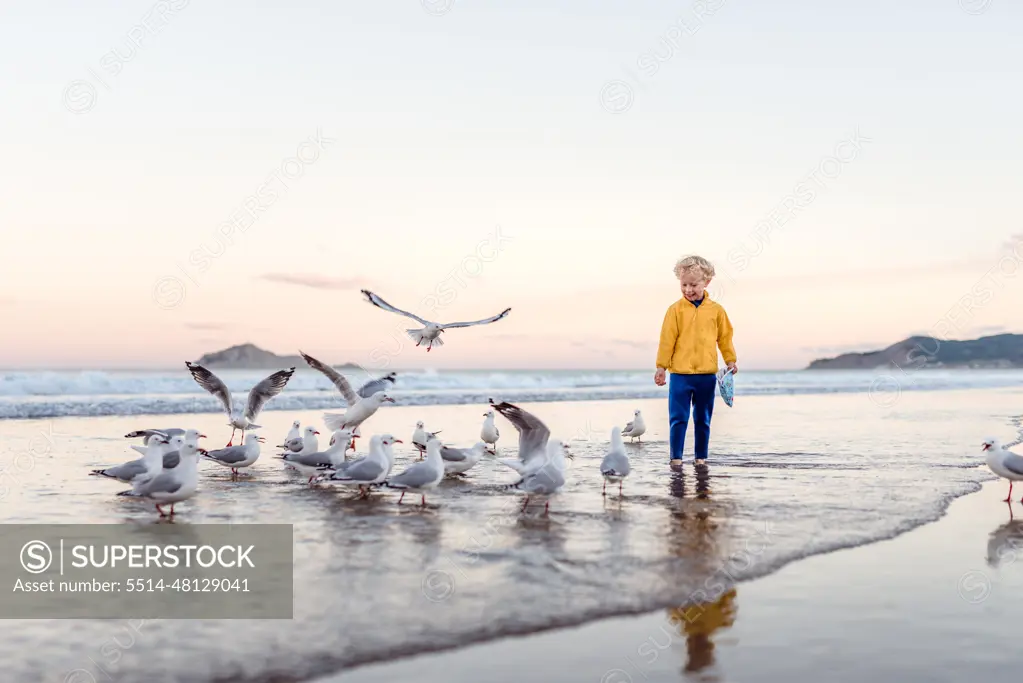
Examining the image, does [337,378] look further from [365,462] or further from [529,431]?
[529,431]

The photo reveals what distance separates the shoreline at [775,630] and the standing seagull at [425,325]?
7.20 metres

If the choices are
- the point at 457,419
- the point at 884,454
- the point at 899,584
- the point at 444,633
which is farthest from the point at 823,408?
the point at 444,633

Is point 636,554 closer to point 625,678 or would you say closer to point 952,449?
point 625,678

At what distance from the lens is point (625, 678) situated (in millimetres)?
3775

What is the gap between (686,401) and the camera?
10.8m

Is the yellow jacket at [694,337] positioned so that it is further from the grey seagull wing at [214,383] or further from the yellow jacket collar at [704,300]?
the grey seagull wing at [214,383]

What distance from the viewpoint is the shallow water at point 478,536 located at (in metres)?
4.14

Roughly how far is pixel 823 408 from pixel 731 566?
69.7 feet

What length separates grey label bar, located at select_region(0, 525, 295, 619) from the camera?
Result: 474 centimetres

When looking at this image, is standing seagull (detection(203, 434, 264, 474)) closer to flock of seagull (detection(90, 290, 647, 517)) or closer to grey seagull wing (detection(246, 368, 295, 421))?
flock of seagull (detection(90, 290, 647, 517))

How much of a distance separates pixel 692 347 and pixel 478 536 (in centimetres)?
512

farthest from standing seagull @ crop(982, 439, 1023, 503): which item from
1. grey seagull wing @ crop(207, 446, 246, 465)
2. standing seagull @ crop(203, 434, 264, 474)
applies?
grey seagull wing @ crop(207, 446, 246, 465)

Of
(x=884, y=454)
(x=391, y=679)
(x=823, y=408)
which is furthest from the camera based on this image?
(x=823, y=408)

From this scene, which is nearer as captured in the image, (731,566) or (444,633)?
(444,633)
